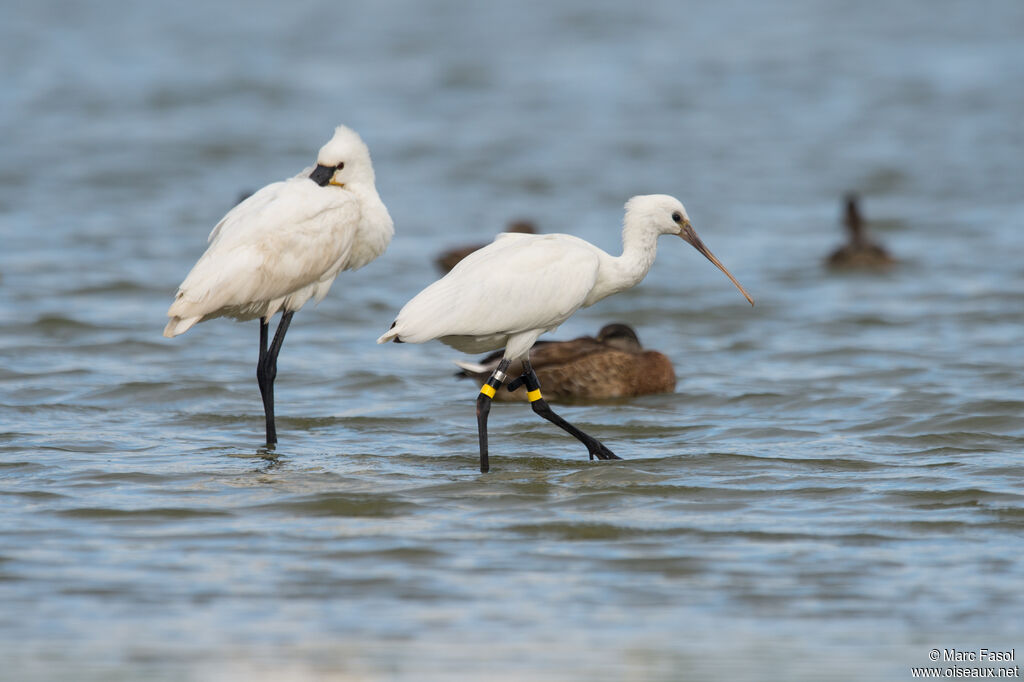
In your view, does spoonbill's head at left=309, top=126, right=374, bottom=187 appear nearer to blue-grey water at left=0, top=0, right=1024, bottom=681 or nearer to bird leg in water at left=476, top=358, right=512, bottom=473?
blue-grey water at left=0, top=0, right=1024, bottom=681

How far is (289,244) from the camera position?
845cm

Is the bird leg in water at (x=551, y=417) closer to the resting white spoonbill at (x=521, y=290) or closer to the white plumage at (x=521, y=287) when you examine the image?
the resting white spoonbill at (x=521, y=290)

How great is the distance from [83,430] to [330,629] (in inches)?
164

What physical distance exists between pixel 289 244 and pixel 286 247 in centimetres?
2

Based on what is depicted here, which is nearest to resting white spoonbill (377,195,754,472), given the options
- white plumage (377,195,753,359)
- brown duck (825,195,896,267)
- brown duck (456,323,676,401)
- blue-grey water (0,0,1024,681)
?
white plumage (377,195,753,359)

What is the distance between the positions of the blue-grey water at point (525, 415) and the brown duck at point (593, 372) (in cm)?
14

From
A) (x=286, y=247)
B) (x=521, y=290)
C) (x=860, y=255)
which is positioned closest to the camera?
(x=521, y=290)

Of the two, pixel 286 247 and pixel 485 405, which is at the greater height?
pixel 286 247

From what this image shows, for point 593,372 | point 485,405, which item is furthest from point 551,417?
point 593,372

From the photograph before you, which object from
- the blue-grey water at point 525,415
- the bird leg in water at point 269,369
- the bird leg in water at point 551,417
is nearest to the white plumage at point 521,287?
the bird leg in water at point 551,417

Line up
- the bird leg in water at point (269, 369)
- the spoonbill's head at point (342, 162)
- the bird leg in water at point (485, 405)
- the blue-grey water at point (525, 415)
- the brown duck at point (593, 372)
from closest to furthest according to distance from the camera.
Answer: the blue-grey water at point (525, 415) < the bird leg in water at point (485, 405) < the bird leg in water at point (269, 369) < the spoonbill's head at point (342, 162) < the brown duck at point (593, 372)

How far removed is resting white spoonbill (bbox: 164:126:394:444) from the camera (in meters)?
8.30

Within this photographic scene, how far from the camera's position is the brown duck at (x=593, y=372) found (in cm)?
1038

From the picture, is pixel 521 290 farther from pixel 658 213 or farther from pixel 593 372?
pixel 593 372
